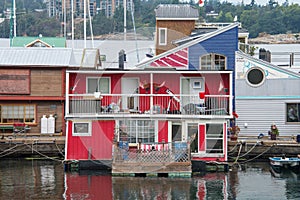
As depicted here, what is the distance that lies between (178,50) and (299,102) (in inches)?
266

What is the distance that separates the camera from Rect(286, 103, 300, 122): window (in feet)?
118

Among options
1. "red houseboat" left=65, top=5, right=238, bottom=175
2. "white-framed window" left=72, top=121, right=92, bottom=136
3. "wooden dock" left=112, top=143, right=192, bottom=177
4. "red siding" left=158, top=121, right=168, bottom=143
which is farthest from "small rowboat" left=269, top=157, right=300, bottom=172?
"white-framed window" left=72, top=121, right=92, bottom=136

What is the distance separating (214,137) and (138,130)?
3.24m

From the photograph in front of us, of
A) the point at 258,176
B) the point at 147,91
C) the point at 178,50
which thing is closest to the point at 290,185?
the point at 258,176

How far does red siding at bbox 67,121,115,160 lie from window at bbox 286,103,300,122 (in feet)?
34.0

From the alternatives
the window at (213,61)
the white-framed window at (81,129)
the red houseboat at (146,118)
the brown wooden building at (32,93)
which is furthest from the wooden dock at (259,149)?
the brown wooden building at (32,93)

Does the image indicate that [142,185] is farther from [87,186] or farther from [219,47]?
[219,47]

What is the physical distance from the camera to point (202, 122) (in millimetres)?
29938

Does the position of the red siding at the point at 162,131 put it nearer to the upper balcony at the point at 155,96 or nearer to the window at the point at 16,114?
the upper balcony at the point at 155,96

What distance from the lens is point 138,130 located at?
3006 centimetres

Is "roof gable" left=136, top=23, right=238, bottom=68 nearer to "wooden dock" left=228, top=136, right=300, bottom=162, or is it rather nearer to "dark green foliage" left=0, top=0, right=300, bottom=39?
"wooden dock" left=228, top=136, right=300, bottom=162

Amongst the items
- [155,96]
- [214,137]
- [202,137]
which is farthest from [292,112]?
[155,96]

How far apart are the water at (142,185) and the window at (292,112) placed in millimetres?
5807

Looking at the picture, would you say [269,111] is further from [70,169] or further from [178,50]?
[70,169]
